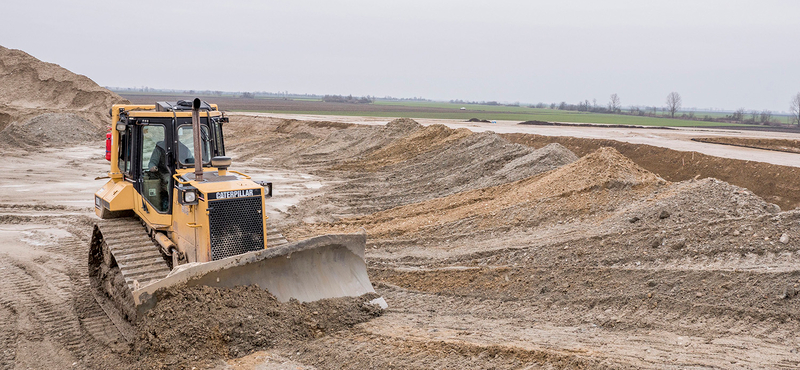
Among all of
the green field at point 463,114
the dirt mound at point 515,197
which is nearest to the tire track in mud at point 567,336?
the dirt mound at point 515,197

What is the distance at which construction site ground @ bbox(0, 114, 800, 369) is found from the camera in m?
5.68

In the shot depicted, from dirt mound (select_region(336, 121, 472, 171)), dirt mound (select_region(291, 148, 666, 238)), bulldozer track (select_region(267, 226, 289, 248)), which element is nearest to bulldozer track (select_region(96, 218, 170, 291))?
bulldozer track (select_region(267, 226, 289, 248))

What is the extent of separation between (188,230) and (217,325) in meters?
1.42

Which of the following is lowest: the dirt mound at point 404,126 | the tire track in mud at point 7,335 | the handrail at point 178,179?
the tire track in mud at point 7,335

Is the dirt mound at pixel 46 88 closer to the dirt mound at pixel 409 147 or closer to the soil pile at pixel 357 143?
the soil pile at pixel 357 143

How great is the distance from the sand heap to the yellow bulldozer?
3057 cm

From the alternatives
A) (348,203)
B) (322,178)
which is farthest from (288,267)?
(322,178)

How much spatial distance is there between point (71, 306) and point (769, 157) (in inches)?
729

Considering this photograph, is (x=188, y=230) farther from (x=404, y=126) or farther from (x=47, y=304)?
(x=404, y=126)

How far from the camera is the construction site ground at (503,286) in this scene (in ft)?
18.6

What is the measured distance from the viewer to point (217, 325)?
5.79 metres

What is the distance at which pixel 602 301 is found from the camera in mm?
7223

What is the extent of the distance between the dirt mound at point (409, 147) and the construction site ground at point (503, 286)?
5.96 m

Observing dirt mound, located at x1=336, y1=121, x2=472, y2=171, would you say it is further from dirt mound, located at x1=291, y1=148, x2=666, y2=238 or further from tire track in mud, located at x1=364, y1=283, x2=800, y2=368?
tire track in mud, located at x1=364, y1=283, x2=800, y2=368
